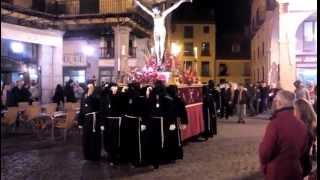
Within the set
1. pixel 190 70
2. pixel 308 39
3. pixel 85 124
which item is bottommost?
pixel 85 124

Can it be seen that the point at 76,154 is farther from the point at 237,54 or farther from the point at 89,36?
the point at 237,54

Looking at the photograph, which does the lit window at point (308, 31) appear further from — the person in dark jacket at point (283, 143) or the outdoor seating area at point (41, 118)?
the person in dark jacket at point (283, 143)

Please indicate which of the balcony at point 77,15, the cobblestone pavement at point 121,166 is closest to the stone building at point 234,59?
the balcony at point 77,15

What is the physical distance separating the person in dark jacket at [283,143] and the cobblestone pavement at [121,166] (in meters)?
4.06

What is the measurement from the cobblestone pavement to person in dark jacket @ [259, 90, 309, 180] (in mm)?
4061

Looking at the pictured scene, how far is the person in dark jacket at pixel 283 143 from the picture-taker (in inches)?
221

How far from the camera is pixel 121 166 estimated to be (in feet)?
36.1

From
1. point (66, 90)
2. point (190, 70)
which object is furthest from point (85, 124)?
point (66, 90)

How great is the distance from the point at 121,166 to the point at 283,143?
5.83 meters

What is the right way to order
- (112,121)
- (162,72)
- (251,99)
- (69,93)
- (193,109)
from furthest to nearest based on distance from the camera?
(251,99) < (69,93) < (193,109) < (162,72) < (112,121)

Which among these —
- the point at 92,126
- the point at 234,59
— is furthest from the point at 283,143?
the point at 234,59

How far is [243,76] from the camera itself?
6638cm

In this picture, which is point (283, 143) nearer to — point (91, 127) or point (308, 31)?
point (91, 127)

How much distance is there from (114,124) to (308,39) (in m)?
21.6
